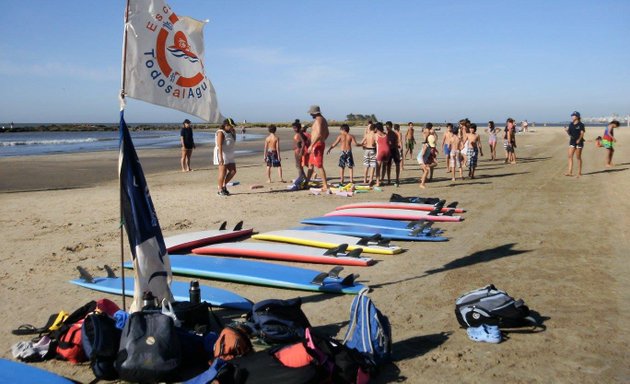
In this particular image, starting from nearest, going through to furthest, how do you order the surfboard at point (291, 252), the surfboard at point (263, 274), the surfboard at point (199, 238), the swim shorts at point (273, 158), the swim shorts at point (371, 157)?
the surfboard at point (263, 274) < the surfboard at point (291, 252) < the surfboard at point (199, 238) < the swim shorts at point (371, 157) < the swim shorts at point (273, 158)

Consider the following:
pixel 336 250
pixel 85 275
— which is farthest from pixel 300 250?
pixel 85 275

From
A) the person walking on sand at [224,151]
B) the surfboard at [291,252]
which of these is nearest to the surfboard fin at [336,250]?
the surfboard at [291,252]

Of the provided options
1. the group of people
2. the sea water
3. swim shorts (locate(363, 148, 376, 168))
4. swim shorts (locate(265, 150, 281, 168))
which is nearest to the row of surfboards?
the group of people

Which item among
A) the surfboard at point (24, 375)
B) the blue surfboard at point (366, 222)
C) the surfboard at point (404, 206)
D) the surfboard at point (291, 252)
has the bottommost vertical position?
the surfboard at point (24, 375)

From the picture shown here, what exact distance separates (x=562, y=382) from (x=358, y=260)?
3.42 meters

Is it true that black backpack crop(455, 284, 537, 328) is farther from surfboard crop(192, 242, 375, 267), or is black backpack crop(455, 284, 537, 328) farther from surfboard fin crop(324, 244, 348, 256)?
surfboard fin crop(324, 244, 348, 256)

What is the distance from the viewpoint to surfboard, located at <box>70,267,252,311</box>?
17.5ft

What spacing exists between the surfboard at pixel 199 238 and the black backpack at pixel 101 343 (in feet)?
10.6

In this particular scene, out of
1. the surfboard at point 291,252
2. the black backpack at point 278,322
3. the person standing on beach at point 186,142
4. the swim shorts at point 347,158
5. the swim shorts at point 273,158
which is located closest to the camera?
the black backpack at point 278,322

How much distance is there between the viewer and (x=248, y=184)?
15297 millimetres

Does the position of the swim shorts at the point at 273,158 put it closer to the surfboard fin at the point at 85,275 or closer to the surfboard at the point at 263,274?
the surfboard at the point at 263,274

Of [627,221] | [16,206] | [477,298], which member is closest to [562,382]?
[477,298]

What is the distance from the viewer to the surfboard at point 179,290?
534 centimetres

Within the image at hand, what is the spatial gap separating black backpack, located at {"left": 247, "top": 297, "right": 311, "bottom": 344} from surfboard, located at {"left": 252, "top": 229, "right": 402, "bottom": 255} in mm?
3037
